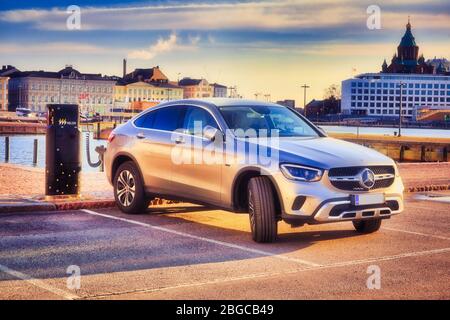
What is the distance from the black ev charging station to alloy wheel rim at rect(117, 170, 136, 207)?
4.07 ft

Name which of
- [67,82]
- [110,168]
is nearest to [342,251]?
[110,168]

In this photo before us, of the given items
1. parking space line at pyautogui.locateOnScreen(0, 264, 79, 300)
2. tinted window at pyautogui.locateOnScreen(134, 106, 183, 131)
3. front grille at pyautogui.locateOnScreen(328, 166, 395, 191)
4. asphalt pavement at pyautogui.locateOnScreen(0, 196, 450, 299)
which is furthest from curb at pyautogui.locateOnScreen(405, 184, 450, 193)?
parking space line at pyautogui.locateOnScreen(0, 264, 79, 300)

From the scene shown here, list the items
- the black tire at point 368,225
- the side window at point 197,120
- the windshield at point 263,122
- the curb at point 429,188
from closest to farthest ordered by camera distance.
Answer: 1. the windshield at point 263,122
2. the black tire at point 368,225
3. the side window at point 197,120
4. the curb at point 429,188

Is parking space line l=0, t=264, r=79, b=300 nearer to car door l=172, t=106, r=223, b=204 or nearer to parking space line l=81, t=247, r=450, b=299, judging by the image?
parking space line l=81, t=247, r=450, b=299

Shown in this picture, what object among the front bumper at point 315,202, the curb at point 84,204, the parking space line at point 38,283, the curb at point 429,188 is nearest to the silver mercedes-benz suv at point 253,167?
the front bumper at point 315,202

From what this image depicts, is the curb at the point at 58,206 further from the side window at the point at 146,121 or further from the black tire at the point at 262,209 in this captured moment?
the black tire at the point at 262,209

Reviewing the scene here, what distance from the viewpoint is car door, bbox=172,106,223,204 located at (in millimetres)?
9812

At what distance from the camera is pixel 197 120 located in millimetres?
10500

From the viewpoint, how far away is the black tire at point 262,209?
8953 mm

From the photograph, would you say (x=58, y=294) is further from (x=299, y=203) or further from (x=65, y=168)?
(x=65, y=168)

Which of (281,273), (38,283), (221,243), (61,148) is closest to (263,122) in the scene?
(221,243)

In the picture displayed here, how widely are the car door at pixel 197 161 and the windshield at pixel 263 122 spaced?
255 mm

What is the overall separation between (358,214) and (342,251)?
47 centimetres

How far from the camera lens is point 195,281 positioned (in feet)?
23.0
